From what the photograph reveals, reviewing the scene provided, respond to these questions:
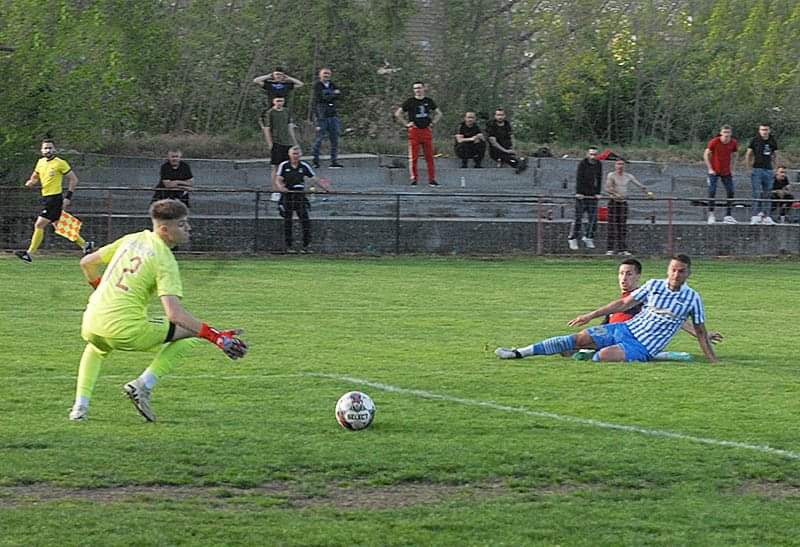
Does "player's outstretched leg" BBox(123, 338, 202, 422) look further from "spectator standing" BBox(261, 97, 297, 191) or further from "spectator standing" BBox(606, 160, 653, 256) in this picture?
"spectator standing" BBox(606, 160, 653, 256)

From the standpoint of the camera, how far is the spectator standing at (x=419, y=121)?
28578mm

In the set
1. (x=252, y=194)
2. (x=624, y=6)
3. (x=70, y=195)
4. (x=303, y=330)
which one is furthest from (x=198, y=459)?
(x=624, y=6)

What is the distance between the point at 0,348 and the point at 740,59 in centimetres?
3282

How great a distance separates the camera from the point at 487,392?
10734 millimetres

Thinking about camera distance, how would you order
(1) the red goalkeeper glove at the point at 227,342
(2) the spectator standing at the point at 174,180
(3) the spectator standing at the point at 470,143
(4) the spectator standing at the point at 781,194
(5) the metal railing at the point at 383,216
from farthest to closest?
(3) the spectator standing at the point at 470,143
(4) the spectator standing at the point at 781,194
(2) the spectator standing at the point at 174,180
(5) the metal railing at the point at 383,216
(1) the red goalkeeper glove at the point at 227,342

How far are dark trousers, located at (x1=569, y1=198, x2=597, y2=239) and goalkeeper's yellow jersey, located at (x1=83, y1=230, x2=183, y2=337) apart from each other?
1874 cm

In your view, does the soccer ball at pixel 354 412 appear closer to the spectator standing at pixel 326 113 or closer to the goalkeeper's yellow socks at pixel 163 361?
the goalkeeper's yellow socks at pixel 163 361

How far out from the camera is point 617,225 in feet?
88.9

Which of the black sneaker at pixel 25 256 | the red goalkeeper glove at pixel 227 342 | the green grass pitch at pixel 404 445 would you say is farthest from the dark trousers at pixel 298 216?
the red goalkeeper glove at pixel 227 342

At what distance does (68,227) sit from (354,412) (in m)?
Answer: 15.9

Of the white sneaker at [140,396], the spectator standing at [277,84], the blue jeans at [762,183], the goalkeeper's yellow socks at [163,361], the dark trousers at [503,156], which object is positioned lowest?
the white sneaker at [140,396]

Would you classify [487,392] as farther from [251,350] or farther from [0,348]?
[0,348]

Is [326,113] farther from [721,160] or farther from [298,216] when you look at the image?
[721,160]

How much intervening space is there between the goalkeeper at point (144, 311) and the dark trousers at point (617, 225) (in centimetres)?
1873
